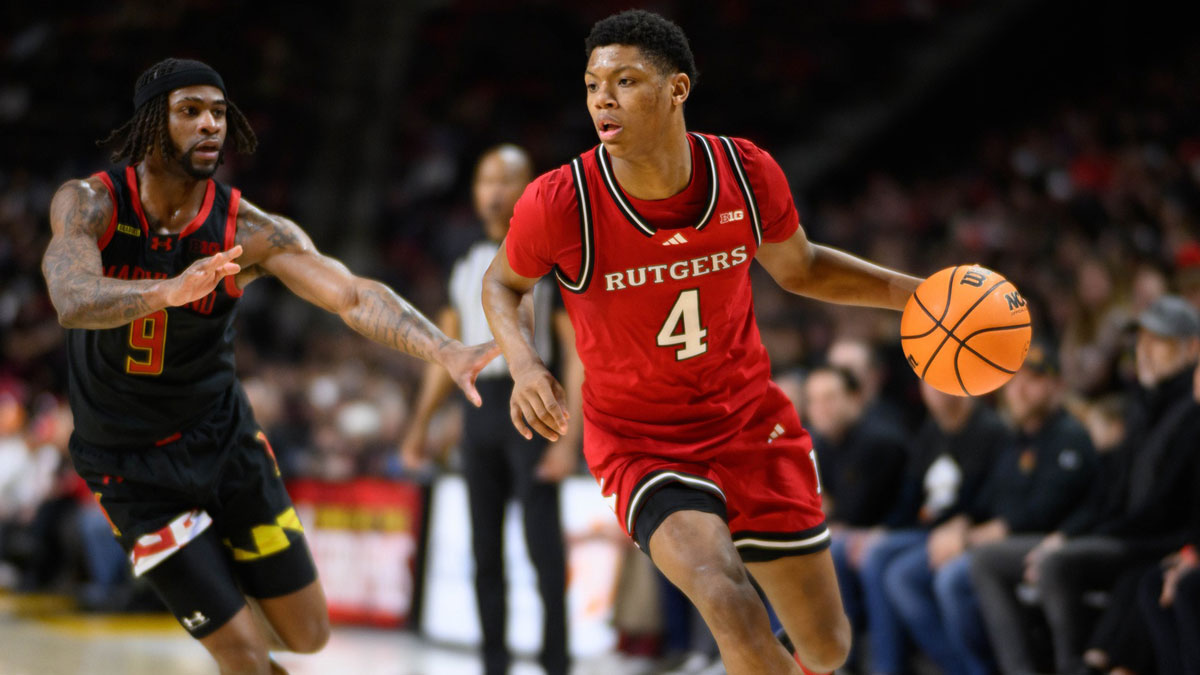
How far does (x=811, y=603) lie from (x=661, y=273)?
1278 millimetres

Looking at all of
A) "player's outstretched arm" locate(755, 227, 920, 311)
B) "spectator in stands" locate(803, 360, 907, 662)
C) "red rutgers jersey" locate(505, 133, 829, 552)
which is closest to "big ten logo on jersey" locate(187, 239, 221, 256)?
"red rutgers jersey" locate(505, 133, 829, 552)

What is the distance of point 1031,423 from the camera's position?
258 inches

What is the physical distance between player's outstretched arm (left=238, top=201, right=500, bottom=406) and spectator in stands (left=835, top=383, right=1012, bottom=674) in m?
3.64

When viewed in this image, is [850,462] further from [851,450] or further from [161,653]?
[161,653]

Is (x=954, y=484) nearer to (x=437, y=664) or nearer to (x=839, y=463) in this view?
(x=839, y=463)

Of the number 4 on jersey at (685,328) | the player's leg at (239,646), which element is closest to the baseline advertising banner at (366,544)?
the player's leg at (239,646)

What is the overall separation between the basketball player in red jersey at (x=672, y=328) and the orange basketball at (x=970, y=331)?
511 millimetres

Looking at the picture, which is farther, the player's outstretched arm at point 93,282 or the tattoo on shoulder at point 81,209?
the tattoo on shoulder at point 81,209

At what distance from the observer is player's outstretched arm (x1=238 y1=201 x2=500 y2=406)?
395 cm

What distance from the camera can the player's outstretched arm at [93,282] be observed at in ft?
11.9

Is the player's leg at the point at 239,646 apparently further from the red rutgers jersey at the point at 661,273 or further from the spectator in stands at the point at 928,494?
the spectator in stands at the point at 928,494

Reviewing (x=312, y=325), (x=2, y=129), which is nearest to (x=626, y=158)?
(x=312, y=325)

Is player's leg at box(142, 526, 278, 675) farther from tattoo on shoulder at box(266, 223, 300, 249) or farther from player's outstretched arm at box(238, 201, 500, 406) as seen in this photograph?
tattoo on shoulder at box(266, 223, 300, 249)

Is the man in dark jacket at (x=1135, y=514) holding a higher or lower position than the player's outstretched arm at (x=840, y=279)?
lower
